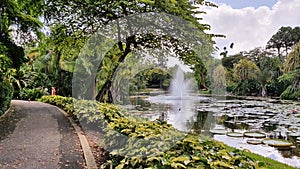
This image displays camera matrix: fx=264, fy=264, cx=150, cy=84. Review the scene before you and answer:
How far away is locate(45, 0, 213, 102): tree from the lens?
6180 mm

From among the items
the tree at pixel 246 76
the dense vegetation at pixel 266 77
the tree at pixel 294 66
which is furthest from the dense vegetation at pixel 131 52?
the tree at pixel 246 76

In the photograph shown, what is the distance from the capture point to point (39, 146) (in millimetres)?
4801

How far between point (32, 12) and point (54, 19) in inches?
50.2

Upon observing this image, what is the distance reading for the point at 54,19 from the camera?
7.68 m

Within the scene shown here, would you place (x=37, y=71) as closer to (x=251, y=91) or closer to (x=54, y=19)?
(x=54, y=19)

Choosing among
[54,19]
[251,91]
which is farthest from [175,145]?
[251,91]

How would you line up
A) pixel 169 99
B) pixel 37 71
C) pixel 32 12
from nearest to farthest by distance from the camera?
pixel 32 12
pixel 169 99
pixel 37 71

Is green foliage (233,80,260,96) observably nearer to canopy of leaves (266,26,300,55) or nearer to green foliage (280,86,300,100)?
green foliage (280,86,300,100)

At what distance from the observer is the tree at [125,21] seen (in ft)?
20.3

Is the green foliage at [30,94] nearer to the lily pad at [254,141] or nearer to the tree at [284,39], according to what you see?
the lily pad at [254,141]

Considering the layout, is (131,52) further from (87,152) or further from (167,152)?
(167,152)

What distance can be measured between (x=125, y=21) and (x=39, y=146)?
13.0 feet

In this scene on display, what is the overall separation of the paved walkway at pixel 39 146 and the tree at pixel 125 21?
99.1 inches

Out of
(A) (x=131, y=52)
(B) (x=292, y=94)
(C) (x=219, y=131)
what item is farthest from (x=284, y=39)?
(A) (x=131, y=52)
